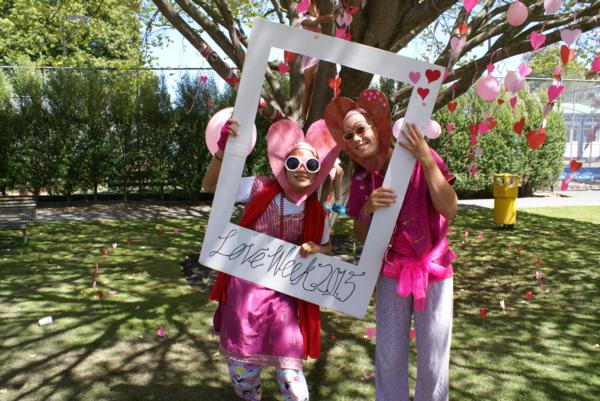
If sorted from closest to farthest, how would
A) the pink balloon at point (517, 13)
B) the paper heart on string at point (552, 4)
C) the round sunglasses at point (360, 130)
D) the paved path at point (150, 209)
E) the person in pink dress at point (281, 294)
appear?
the round sunglasses at point (360, 130)
the person in pink dress at point (281, 294)
the paper heart on string at point (552, 4)
the pink balloon at point (517, 13)
the paved path at point (150, 209)

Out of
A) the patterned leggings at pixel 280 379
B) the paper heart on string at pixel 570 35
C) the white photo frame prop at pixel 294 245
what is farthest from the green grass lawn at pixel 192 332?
the paper heart on string at pixel 570 35

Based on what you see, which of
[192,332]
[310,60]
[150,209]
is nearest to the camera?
[310,60]

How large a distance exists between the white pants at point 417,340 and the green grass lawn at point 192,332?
39.7 inches

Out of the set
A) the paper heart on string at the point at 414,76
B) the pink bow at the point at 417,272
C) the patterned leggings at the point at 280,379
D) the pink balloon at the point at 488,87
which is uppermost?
the pink balloon at the point at 488,87

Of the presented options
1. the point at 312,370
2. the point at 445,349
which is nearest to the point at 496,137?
the point at 312,370

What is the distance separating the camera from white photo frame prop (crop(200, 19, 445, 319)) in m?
2.40

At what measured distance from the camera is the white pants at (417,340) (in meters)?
2.48

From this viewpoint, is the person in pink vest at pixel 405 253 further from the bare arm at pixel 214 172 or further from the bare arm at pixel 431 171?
the bare arm at pixel 214 172

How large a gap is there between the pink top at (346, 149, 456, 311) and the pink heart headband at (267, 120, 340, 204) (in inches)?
10.7

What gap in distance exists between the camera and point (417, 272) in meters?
2.43

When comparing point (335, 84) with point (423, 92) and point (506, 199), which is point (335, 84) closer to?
point (423, 92)

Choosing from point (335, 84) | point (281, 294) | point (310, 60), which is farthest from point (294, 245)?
point (310, 60)

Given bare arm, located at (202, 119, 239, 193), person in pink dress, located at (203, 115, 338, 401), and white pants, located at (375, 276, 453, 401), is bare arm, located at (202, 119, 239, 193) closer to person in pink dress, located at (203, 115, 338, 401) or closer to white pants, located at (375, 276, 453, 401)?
person in pink dress, located at (203, 115, 338, 401)

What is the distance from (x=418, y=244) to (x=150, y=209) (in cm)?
1027
